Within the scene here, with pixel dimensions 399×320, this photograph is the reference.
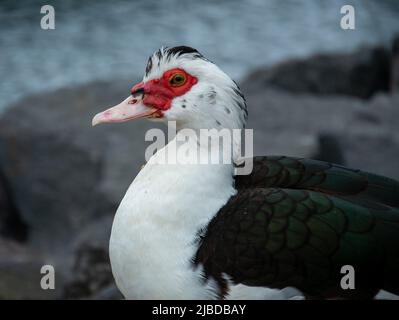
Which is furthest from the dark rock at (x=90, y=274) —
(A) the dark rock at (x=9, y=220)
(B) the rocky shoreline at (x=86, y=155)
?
(A) the dark rock at (x=9, y=220)

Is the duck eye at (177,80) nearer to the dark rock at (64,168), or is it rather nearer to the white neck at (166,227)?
the white neck at (166,227)

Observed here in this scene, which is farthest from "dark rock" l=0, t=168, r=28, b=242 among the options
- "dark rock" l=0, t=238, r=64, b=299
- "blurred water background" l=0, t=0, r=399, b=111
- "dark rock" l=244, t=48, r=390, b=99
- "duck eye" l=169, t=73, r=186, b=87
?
"duck eye" l=169, t=73, r=186, b=87

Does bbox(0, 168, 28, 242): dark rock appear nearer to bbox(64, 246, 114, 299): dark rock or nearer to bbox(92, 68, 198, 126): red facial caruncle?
bbox(64, 246, 114, 299): dark rock

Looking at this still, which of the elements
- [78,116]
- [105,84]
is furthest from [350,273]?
[105,84]

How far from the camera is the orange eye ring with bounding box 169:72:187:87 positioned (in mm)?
2762

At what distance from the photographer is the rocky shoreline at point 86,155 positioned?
4832 millimetres

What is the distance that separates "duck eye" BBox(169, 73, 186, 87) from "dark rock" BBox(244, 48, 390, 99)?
375cm

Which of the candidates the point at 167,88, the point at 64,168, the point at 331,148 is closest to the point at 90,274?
the point at 64,168

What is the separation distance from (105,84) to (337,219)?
3921mm

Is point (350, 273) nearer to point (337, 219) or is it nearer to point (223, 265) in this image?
point (337, 219)

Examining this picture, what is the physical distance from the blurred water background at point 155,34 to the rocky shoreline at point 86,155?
41cm

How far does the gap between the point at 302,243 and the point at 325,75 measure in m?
4.31

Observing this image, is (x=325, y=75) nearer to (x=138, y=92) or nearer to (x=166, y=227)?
(x=138, y=92)

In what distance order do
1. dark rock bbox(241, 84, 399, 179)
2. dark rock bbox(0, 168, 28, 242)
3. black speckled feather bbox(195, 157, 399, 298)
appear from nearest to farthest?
1. black speckled feather bbox(195, 157, 399, 298)
2. dark rock bbox(241, 84, 399, 179)
3. dark rock bbox(0, 168, 28, 242)
